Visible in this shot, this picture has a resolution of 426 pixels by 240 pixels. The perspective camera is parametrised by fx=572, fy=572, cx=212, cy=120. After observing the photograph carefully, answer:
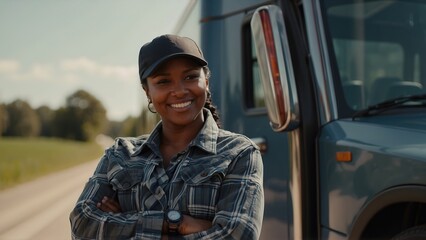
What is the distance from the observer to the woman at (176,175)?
71.7 inches

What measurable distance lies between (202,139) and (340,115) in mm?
1243

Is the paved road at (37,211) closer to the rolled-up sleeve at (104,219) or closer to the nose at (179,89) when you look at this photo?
the rolled-up sleeve at (104,219)

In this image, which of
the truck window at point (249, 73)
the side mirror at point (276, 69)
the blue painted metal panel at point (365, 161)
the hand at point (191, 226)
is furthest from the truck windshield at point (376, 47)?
the hand at point (191, 226)

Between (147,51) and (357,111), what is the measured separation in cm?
143

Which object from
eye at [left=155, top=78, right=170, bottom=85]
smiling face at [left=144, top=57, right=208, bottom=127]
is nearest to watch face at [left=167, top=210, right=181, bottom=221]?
smiling face at [left=144, top=57, right=208, bottom=127]

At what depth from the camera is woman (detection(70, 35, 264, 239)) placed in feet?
5.98

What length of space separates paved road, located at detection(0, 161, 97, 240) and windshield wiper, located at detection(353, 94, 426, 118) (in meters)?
6.18

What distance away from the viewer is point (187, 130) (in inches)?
80.8

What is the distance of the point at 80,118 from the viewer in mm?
123438

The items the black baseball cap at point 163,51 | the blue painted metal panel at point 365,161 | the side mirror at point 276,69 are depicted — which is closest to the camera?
the black baseball cap at point 163,51

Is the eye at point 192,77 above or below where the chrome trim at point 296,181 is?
Result: above

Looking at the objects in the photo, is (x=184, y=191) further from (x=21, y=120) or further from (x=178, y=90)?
(x=21, y=120)

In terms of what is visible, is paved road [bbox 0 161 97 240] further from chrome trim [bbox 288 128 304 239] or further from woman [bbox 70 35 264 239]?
woman [bbox 70 35 264 239]

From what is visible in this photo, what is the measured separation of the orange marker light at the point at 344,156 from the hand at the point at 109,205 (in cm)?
127
